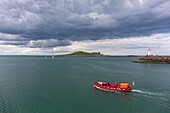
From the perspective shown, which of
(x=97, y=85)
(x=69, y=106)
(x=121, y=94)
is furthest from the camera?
(x=97, y=85)

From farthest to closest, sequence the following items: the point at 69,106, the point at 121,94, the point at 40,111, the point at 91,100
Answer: the point at 121,94
the point at 91,100
the point at 69,106
the point at 40,111

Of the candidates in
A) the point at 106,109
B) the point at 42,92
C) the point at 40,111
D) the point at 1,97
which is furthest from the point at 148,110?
the point at 1,97

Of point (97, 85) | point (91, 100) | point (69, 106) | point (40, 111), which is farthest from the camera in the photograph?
point (97, 85)

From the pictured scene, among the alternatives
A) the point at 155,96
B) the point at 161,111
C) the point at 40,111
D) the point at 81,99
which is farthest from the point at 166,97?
the point at 40,111

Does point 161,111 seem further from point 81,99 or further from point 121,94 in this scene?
point 81,99

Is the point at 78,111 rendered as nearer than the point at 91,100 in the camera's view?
Yes

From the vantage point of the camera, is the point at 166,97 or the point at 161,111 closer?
the point at 161,111

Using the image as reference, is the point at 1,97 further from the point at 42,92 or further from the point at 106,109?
the point at 106,109

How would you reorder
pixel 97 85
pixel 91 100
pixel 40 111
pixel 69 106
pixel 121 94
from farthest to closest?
1. pixel 97 85
2. pixel 121 94
3. pixel 91 100
4. pixel 69 106
5. pixel 40 111
